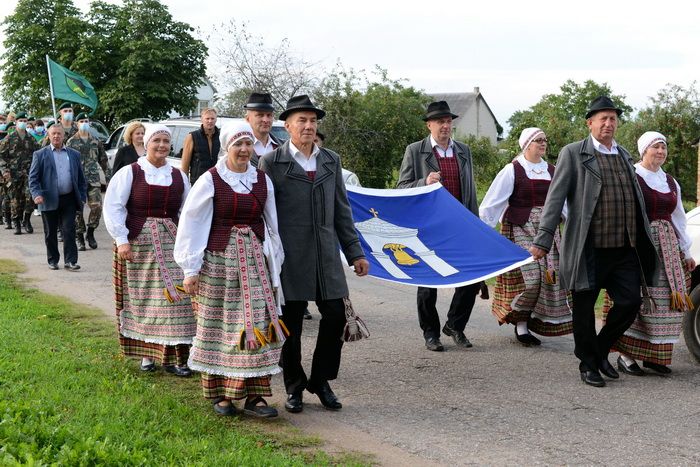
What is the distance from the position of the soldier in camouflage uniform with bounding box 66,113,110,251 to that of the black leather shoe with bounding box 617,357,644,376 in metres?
9.70

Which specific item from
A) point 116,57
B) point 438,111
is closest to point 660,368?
point 438,111

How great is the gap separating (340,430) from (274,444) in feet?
1.75

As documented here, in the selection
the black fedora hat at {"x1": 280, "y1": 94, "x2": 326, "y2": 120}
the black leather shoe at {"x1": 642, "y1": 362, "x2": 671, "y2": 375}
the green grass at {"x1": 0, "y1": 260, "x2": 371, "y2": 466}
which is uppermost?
the black fedora hat at {"x1": 280, "y1": 94, "x2": 326, "y2": 120}

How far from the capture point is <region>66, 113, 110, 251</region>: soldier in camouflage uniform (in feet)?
50.0

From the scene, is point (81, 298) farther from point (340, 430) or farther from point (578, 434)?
point (578, 434)

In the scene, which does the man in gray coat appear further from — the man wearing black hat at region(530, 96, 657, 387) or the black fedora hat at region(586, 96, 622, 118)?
the black fedora hat at region(586, 96, 622, 118)

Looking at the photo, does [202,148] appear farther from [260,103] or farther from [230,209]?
[230,209]

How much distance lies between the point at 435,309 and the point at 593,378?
180cm

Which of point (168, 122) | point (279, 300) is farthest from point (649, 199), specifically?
point (168, 122)

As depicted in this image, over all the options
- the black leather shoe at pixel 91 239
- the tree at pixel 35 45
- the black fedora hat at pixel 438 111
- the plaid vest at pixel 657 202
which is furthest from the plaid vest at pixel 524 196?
the tree at pixel 35 45

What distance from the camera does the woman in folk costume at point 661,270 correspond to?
7.38 metres

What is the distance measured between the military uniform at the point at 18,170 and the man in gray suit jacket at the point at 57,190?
14.6 ft

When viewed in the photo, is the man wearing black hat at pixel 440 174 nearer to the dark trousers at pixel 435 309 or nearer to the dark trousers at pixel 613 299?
the dark trousers at pixel 435 309

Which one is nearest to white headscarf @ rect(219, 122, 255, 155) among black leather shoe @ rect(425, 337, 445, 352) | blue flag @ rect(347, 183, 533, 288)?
blue flag @ rect(347, 183, 533, 288)
